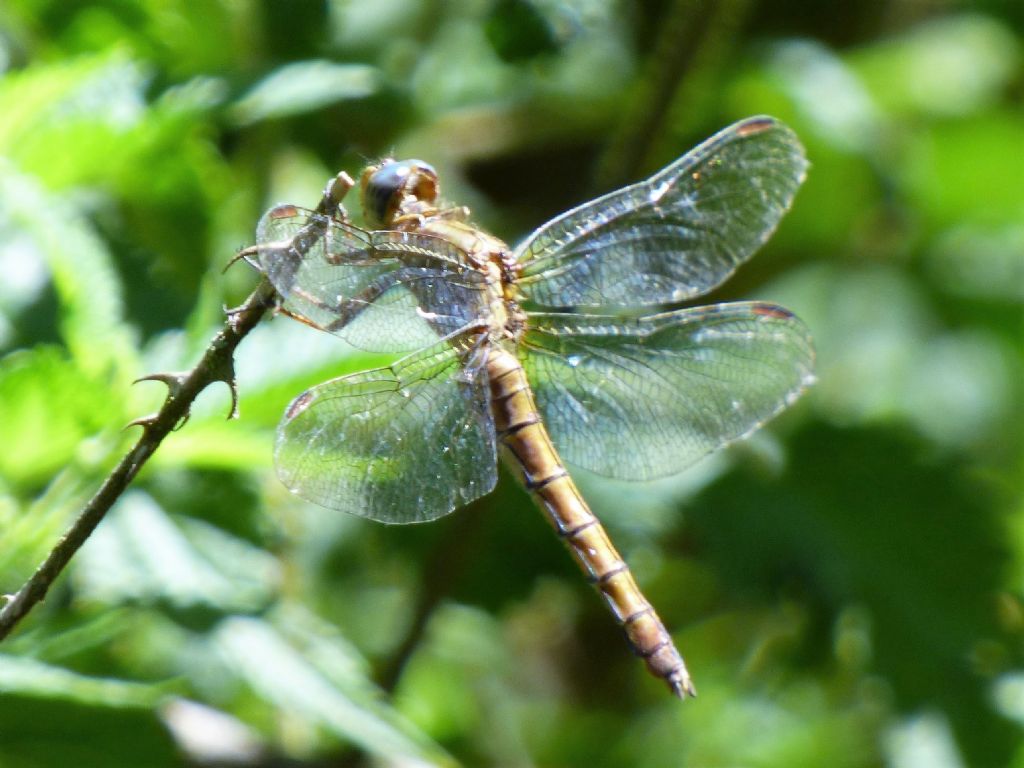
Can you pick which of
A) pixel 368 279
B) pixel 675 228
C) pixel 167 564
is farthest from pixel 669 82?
pixel 167 564

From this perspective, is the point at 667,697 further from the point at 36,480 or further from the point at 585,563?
the point at 36,480

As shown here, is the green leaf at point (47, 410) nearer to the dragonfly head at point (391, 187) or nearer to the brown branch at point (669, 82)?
the dragonfly head at point (391, 187)

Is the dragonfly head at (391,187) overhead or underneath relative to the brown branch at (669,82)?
overhead

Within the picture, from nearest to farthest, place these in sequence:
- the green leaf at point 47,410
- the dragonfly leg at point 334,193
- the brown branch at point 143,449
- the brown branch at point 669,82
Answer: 1. the brown branch at point 143,449
2. the dragonfly leg at point 334,193
3. the green leaf at point 47,410
4. the brown branch at point 669,82

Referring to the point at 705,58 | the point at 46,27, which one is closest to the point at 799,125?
the point at 705,58

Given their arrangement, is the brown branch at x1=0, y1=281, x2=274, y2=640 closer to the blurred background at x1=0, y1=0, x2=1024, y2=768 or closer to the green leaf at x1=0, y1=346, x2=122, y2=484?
the blurred background at x1=0, y1=0, x2=1024, y2=768

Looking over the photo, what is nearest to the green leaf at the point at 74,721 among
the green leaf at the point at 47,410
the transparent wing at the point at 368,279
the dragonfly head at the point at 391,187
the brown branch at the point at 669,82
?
the green leaf at the point at 47,410

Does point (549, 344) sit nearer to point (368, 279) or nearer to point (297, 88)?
point (368, 279)
